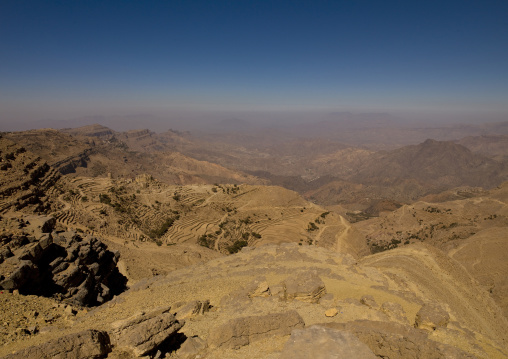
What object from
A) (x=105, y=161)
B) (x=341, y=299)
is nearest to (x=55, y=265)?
(x=341, y=299)

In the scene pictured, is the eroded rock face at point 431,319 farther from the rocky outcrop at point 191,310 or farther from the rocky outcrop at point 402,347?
the rocky outcrop at point 191,310

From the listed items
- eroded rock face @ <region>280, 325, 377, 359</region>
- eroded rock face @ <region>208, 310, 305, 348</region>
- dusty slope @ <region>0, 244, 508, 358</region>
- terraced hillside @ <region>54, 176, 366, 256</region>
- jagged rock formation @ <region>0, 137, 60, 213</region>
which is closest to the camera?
eroded rock face @ <region>280, 325, 377, 359</region>

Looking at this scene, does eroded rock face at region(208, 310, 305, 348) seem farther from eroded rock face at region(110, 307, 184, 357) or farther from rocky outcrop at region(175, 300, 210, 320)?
rocky outcrop at region(175, 300, 210, 320)

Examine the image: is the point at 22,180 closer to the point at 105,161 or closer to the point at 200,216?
the point at 200,216

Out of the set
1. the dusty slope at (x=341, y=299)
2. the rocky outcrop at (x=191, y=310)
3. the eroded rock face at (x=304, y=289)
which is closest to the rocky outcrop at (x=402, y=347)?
the dusty slope at (x=341, y=299)

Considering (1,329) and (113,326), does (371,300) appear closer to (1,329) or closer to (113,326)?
(113,326)

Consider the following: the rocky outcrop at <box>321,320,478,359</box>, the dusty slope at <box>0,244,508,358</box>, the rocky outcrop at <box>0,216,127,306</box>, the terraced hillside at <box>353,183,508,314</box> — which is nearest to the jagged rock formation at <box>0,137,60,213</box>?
the rocky outcrop at <box>0,216,127,306</box>

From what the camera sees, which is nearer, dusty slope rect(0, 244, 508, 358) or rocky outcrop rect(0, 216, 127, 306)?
dusty slope rect(0, 244, 508, 358)
